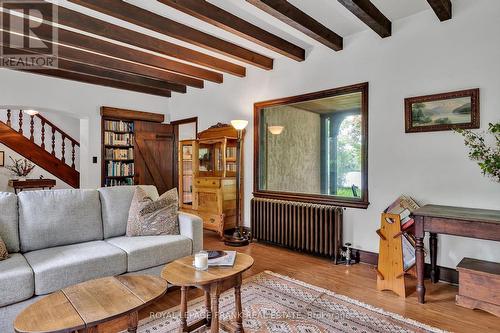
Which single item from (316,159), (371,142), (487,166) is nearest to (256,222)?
(316,159)

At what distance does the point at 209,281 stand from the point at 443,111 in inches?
106

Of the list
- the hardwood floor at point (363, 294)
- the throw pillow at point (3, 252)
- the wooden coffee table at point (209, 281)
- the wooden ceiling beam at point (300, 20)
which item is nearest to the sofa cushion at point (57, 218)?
the throw pillow at point (3, 252)

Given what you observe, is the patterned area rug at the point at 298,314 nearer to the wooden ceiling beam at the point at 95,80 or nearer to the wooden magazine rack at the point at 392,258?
the wooden magazine rack at the point at 392,258

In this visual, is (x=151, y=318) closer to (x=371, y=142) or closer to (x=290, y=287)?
(x=290, y=287)

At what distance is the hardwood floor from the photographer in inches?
84.0

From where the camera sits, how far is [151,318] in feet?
7.11

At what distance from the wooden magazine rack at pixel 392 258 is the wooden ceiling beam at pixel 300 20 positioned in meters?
2.00

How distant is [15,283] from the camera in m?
1.85

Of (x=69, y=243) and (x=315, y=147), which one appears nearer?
(x=69, y=243)

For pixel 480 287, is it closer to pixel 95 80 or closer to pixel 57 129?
pixel 95 80

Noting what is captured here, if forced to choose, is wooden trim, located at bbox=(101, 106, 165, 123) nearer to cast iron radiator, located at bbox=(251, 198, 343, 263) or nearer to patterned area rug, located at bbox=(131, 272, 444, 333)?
cast iron radiator, located at bbox=(251, 198, 343, 263)

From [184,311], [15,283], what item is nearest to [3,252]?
[15,283]

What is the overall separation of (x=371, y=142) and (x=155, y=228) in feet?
8.13

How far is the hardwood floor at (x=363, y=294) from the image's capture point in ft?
7.00
